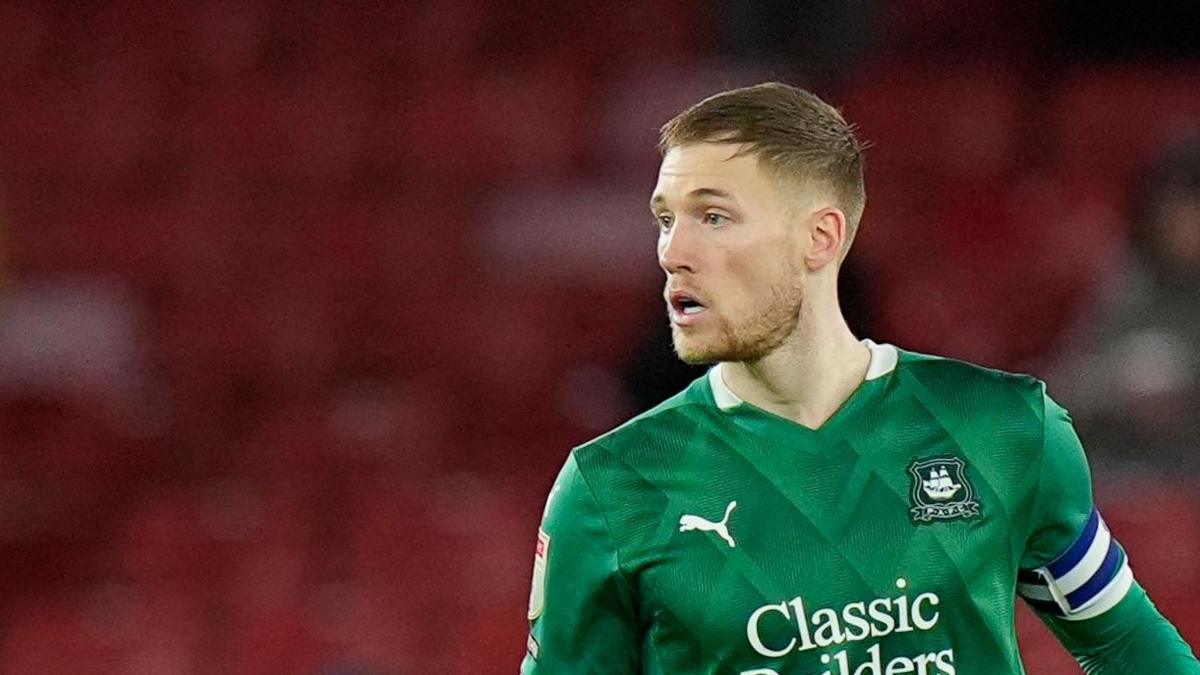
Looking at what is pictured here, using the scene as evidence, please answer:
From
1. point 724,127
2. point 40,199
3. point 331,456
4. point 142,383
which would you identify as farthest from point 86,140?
point 724,127

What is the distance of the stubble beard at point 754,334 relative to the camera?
2492mm

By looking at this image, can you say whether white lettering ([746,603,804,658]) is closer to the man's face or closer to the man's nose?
the man's face

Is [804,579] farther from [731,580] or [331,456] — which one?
[331,456]

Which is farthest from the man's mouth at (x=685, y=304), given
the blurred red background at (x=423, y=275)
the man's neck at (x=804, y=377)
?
the blurred red background at (x=423, y=275)

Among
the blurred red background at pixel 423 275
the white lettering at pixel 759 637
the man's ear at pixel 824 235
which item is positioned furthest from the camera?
the blurred red background at pixel 423 275

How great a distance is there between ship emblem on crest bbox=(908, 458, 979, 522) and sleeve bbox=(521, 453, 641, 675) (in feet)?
1.24

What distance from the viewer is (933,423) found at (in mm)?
2596

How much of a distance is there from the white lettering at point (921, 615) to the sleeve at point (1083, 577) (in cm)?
19

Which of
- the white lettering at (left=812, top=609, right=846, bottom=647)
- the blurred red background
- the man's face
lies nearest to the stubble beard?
the man's face

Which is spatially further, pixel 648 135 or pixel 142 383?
pixel 648 135

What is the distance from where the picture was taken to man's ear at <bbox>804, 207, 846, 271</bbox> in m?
2.56

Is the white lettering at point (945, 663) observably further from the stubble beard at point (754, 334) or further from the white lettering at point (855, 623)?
the stubble beard at point (754, 334)

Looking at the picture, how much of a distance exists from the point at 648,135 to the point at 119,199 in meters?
2.12

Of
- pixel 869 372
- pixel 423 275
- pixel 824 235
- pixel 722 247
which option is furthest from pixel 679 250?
pixel 423 275
